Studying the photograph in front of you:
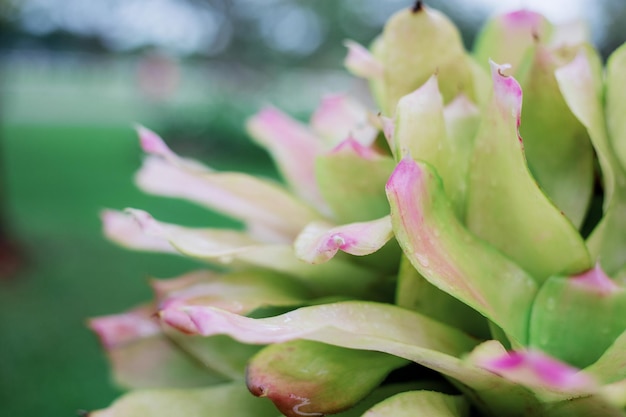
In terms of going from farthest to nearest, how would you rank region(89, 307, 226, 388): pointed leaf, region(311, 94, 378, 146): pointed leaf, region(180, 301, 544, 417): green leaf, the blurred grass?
the blurred grass → region(311, 94, 378, 146): pointed leaf → region(89, 307, 226, 388): pointed leaf → region(180, 301, 544, 417): green leaf

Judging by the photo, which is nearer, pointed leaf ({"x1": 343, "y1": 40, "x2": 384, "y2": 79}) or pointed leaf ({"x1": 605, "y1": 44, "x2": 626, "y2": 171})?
pointed leaf ({"x1": 605, "y1": 44, "x2": 626, "y2": 171})

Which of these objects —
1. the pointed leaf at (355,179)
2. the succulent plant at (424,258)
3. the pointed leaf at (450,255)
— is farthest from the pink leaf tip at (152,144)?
the pointed leaf at (450,255)

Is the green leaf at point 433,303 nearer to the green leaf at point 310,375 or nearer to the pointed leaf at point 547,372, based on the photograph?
the green leaf at point 310,375

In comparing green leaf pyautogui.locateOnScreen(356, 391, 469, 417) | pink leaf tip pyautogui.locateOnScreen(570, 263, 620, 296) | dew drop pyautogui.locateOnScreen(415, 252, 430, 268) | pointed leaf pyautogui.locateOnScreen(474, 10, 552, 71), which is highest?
pointed leaf pyautogui.locateOnScreen(474, 10, 552, 71)

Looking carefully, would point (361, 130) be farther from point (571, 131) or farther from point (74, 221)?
point (74, 221)

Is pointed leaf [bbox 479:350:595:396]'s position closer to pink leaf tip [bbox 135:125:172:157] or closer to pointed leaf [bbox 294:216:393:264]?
pointed leaf [bbox 294:216:393:264]

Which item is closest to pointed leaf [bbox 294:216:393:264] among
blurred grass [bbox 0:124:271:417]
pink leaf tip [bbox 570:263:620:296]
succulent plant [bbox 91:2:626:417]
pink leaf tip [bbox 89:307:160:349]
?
succulent plant [bbox 91:2:626:417]

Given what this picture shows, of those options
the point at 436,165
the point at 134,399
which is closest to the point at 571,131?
the point at 436,165
